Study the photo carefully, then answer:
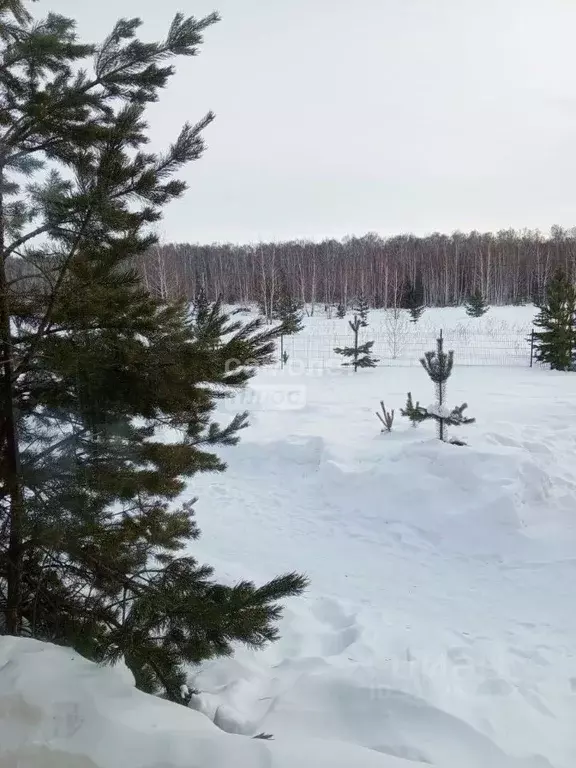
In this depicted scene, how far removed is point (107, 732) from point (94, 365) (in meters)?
1.41

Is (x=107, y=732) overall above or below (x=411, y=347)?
below

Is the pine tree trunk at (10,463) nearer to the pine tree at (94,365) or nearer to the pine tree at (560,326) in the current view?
the pine tree at (94,365)

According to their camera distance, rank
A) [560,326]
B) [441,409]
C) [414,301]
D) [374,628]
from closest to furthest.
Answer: [374,628] < [441,409] < [560,326] < [414,301]

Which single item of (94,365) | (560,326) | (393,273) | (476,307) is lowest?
(94,365)

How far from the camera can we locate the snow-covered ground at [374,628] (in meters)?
1.75

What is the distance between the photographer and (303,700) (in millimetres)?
3338

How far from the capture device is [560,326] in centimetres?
1706

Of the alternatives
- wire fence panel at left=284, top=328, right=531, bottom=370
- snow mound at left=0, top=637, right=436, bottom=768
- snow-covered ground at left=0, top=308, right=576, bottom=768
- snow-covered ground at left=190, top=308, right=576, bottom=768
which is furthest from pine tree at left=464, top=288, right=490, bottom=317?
snow mound at left=0, top=637, right=436, bottom=768

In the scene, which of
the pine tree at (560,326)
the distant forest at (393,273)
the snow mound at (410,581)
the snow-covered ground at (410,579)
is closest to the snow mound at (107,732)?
the snow-covered ground at (410,579)

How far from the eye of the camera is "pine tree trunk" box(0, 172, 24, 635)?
214 cm

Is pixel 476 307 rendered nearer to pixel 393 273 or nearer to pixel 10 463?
pixel 393 273

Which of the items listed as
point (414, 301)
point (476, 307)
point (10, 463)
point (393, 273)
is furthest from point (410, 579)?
point (393, 273)

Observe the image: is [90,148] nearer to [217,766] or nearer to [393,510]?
[217,766]

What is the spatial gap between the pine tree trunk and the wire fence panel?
16.7 metres
